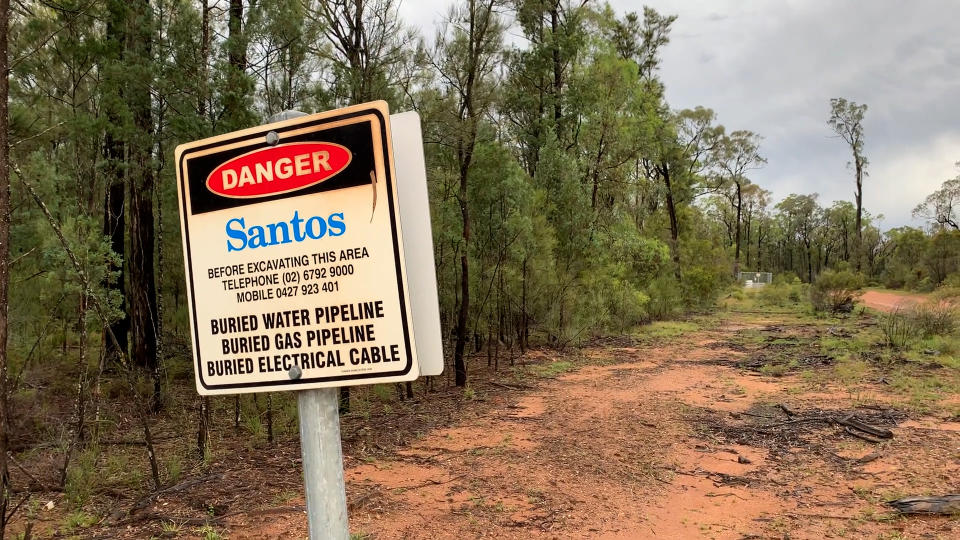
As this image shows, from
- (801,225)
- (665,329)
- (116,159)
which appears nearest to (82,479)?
(116,159)

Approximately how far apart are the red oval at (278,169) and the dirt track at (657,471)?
4055 millimetres

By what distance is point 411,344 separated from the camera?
41.9 inches

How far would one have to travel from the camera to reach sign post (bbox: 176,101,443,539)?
3.55 ft

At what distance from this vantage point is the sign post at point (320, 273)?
108 centimetres

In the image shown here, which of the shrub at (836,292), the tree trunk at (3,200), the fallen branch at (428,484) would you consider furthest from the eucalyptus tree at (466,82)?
the shrub at (836,292)

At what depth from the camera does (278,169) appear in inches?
45.8

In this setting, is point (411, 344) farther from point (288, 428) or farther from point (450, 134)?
point (450, 134)

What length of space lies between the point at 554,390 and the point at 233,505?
23.1ft

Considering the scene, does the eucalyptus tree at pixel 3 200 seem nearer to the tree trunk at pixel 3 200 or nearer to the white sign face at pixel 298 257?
the tree trunk at pixel 3 200

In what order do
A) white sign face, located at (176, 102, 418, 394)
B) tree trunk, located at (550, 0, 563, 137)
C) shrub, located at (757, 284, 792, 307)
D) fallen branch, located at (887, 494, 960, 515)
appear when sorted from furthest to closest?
shrub, located at (757, 284, 792, 307) < tree trunk, located at (550, 0, 563, 137) < fallen branch, located at (887, 494, 960, 515) < white sign face, located at (176, 102, 418, 394)

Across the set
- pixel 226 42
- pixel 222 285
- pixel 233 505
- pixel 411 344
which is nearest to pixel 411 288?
pixel 411 344

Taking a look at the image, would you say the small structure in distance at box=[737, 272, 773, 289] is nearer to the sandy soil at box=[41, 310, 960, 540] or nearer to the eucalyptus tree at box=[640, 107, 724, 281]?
the eucalyptus tree at box=[640, 107, 724, 281]

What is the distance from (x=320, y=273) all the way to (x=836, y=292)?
26.4m

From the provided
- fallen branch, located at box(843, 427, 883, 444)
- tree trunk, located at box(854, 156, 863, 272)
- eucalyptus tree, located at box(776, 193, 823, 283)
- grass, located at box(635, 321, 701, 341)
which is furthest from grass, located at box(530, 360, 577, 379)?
eucalyptus tree, located at box(776, 193, 823, 283)
